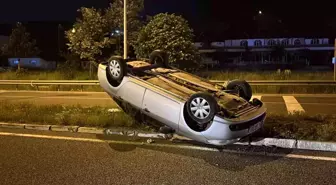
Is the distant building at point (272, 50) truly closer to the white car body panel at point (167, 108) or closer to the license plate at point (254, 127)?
the white car body panel at point (167, 108)

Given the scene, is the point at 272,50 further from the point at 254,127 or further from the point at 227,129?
the point at 227,129

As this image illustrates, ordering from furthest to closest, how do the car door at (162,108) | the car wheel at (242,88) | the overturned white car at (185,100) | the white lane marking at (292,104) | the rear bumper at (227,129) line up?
1. the white lane marking at (292,104)
2. the car wheel at (242,88)
3. the car door at (162,108)
4. the overturned white car at (185,100)
5. the rear bumper at (227,129)

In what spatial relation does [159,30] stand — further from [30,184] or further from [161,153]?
[30,184]

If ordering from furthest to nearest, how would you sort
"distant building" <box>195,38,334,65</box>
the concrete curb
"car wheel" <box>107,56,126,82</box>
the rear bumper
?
"distant building" <box>195,38,334,65</box> < "car wheel" <box>107,56,126,82</box> < the concrete curb < the rear bumper

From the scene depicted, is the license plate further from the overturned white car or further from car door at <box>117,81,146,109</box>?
car door at <box>117,81,146,109</box>

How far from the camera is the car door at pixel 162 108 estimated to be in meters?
6.29

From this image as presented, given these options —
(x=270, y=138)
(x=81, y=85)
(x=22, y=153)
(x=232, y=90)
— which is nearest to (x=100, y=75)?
(x=22, y=153)

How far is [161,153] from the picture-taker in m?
6.46

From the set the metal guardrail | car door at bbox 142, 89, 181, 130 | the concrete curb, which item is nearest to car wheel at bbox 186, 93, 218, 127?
car door at bbox 142, 89, 181, 130

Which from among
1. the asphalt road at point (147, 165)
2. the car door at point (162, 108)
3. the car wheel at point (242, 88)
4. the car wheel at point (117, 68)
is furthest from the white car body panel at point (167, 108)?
the car wheel at point (242, 88)

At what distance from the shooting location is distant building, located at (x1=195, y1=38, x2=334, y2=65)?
60656mm

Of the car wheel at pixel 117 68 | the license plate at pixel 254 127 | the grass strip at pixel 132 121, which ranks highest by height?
the car wheel at pixel 117 68

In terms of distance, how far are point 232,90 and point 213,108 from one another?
166 cm

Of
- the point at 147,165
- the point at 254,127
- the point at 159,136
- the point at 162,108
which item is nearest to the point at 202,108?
the point at 162,108
